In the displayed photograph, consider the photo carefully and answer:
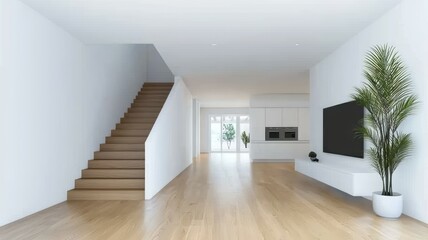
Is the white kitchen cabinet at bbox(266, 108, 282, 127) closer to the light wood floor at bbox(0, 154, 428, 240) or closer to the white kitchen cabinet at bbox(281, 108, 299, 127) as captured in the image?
the white kitchen cabinet at bbox(281, 108, 299, 127)

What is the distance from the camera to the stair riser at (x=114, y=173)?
5.56m

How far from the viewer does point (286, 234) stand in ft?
10.5

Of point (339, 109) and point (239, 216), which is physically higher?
point (339, 109)

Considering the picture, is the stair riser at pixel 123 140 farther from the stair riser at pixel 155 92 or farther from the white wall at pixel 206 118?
the white wall at pixel 206 118

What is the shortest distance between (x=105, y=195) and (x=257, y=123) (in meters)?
7.82

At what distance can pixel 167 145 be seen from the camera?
673cm

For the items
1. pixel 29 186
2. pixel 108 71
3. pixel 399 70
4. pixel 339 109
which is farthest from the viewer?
pixel 108 71

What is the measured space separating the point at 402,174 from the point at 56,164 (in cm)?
458

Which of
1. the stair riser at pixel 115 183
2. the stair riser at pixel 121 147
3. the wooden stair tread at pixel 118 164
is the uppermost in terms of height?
the stair riser at pixel 121 147

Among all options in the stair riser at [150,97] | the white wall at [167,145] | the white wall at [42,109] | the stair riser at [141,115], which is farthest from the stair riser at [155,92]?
the white wall at [42,109]

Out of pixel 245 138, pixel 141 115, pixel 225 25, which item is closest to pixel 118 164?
pixel 141 115

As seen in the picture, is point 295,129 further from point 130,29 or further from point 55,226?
point 55,226

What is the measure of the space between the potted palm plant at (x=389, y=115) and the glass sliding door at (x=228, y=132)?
45.5 feet

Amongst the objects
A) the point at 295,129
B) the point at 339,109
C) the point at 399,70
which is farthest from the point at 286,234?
the point at 295,129
